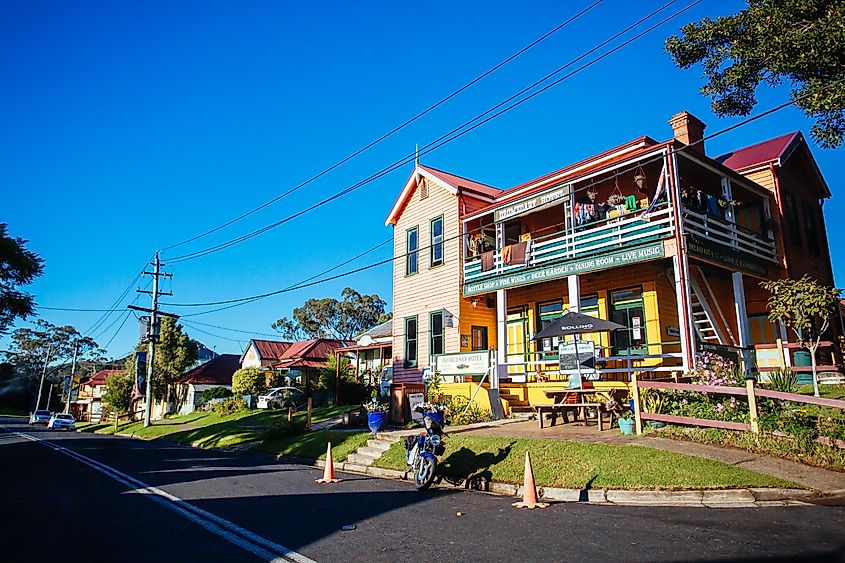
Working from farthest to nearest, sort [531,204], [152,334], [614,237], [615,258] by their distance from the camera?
[152,334], [531,204], [614,237], [615,258]

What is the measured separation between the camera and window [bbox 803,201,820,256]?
2117 centimetres

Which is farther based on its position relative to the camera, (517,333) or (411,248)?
(411,248)

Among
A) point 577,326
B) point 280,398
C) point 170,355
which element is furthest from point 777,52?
point 170,355

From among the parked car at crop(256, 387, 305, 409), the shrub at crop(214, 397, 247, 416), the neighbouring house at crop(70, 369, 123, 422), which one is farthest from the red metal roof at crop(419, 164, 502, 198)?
the neighbouring house at crop(70, 369, 123, 422)

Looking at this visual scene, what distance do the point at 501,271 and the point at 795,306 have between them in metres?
8.57

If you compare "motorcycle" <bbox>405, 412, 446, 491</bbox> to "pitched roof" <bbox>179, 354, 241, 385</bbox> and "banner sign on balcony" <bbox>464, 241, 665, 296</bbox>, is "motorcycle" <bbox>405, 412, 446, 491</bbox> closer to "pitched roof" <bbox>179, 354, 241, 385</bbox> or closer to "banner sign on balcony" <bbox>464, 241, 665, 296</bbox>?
"banner sign on balcony" <bbox>464, 241, 665, 296</bbox>

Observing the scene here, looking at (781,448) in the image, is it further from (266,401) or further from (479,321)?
(266,401)

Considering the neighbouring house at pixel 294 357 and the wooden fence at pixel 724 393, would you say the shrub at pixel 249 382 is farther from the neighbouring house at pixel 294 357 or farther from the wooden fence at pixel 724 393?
the wooden fence at pixel 724 393

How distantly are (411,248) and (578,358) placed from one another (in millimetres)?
11527

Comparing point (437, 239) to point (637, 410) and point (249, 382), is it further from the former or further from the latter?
point (249, 382)

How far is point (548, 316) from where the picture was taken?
2067 centimetres

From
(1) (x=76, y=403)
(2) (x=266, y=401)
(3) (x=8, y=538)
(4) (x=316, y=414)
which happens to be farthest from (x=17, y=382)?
(3) (x=8, y=538)

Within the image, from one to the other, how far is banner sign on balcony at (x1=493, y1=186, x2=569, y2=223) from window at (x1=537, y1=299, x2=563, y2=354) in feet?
11.6

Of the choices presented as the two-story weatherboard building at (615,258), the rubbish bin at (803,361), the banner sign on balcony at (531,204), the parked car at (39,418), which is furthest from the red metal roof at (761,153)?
the parked car at (39,418)
